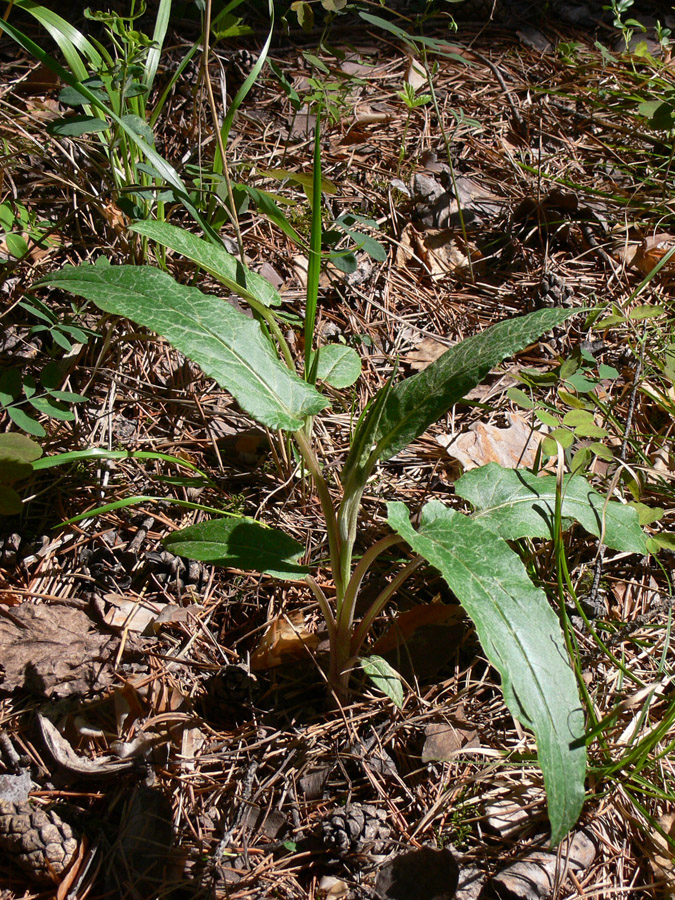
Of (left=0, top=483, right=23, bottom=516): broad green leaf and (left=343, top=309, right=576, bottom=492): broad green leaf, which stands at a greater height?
(left=343, top=309, right=576, bottom=492): broad green leaf

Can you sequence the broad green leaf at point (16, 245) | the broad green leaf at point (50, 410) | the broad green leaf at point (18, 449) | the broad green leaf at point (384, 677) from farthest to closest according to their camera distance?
1. the broad green leaf at point (16, 245)
2. the broad green leaf at point (50, 410)
3. the broad green leaf at point (18, 449)
4. the broad green leaf at point (384, 677)

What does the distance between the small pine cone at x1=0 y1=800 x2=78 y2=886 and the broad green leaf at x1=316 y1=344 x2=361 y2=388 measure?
1070 millimetres

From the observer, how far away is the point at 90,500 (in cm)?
168

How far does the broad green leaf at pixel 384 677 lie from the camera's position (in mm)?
1315

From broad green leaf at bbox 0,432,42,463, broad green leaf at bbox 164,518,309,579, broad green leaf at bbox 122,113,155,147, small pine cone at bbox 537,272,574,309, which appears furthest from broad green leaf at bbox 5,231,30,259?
small pine cone at bbox 537,272,574,309

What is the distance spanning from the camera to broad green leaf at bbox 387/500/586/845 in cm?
98

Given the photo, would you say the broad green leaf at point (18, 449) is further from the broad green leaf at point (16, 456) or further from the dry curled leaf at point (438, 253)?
the dry curled leaf at point (438, 253)

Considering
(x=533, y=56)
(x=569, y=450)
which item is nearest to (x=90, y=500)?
(x=569, y=450)

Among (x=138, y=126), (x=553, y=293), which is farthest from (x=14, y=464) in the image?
(x=553, y=293)

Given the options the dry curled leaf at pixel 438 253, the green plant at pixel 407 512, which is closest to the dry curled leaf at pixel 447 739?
the green plant at pixel 407 512

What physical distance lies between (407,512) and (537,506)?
→ 39cm

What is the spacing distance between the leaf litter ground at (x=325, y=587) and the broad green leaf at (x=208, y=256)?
453mm

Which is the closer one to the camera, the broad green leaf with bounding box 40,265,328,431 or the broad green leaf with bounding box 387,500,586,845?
the broad green leaf with bounding box 387,500,586,845

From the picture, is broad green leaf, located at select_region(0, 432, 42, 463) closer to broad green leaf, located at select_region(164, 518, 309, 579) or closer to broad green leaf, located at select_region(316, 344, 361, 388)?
broad green leaf, located at select_region(164, 518, 309, 579)
